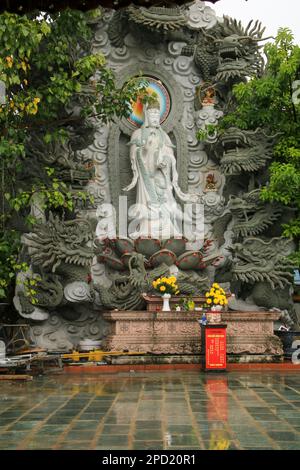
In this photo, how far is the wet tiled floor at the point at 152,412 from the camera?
6184 millimetres

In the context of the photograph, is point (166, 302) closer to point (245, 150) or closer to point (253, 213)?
point (253, 213)

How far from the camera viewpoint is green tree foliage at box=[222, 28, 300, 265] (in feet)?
45.4

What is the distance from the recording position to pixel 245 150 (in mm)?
14969

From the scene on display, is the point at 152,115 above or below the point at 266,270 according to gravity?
above

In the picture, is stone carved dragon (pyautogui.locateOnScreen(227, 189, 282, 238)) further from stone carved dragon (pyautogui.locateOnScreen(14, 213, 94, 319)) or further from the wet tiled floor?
the wet tiled floor

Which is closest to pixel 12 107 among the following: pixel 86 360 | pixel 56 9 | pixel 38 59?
pixel 38 59

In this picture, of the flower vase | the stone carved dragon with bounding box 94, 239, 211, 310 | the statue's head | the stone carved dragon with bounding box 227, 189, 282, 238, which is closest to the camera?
the flower vase

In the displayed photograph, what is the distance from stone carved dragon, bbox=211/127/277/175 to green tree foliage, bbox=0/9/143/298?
3.25 m

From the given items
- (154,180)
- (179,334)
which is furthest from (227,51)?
(179,334)

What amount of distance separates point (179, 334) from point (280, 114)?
551cm

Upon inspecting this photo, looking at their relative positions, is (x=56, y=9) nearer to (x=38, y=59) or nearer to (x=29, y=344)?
(x=38, y=59)

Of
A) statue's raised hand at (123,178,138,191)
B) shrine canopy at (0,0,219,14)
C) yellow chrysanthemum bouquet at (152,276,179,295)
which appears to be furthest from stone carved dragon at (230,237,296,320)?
shrine canopy at (0,0,219,14)

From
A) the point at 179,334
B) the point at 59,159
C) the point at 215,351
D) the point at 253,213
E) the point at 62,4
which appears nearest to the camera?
the point at 62,4

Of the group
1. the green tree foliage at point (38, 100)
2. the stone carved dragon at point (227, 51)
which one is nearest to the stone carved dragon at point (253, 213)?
the stone carved dragon at point (227, 51)
